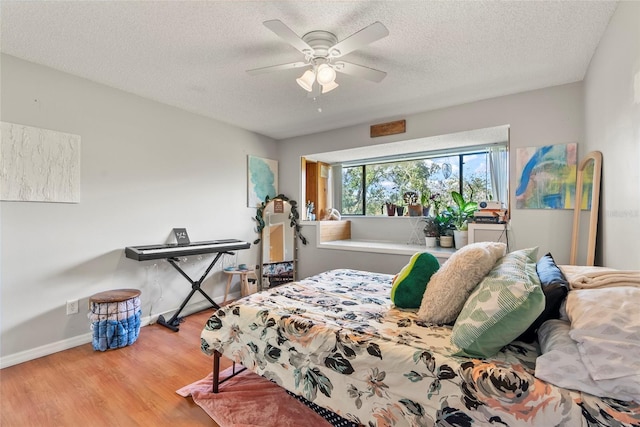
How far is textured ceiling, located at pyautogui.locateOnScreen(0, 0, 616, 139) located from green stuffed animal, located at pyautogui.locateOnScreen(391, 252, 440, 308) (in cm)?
151

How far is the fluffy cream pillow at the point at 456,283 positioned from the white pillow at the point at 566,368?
1.34ft

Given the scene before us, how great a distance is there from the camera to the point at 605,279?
1219mm

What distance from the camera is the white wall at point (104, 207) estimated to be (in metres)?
2.32

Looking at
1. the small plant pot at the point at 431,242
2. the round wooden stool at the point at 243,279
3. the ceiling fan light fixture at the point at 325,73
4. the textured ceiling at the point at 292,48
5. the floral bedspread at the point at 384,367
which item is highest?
the textured ceiling at the point at 292,48

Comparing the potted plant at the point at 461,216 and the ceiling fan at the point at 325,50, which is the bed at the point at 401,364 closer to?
the ceiling fan at the point at 325,50

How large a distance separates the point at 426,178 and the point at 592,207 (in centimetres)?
203

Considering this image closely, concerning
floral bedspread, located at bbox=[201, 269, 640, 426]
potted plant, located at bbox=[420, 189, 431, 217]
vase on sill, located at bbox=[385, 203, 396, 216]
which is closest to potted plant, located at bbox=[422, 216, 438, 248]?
potted plant, located at bbox=[420, 189, 431, 217]

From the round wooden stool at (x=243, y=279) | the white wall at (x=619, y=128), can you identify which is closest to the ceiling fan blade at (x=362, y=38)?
the white wall at (x=619, y=128)

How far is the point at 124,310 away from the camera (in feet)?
8.44

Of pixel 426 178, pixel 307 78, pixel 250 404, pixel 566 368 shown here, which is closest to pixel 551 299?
pixel 566 368

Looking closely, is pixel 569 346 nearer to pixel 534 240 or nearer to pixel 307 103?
pixel 534 240

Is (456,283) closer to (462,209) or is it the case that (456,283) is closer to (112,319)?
(462,209)

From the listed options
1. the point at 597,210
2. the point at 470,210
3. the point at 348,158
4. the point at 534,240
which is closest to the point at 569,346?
the point at 597,210

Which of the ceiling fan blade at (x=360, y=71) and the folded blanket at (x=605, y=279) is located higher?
the ceiling fan blade at (x=360, y=71)
